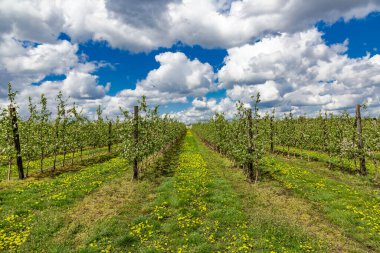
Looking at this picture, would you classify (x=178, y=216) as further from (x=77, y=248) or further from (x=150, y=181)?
(x=150, y=181)

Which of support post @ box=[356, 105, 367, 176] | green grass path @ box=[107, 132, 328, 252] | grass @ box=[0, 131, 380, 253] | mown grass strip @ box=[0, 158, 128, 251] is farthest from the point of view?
support post @ box=[356, 105, 367, 176]

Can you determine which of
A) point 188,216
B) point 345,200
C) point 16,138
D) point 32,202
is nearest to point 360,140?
point 345,200

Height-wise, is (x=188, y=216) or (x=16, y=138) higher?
(x=16, y=138)

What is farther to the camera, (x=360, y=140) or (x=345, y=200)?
(x=360, y=140)

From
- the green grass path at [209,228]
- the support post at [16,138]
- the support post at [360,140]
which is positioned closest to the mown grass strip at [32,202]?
the support post at [16,138]

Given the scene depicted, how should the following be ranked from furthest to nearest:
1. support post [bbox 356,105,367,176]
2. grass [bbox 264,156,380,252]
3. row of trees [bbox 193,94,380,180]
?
support post [bbox 356,105,367,176] → row of trees [bbox 193,94,380,180] → grass [bbox 264,156,380,252]

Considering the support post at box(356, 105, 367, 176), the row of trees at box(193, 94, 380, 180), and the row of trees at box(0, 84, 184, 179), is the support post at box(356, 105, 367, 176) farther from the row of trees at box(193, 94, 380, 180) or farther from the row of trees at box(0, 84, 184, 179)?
the row of trees at box(0, 84, 184, 179)

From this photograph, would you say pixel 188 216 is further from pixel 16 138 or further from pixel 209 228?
pixel 16 138

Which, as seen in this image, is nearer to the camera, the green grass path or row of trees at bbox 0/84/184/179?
the green grass path

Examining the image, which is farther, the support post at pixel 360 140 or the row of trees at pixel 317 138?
the support post at pixel 360 140

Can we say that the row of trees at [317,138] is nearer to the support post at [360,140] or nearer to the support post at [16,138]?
the support post at [360,140]

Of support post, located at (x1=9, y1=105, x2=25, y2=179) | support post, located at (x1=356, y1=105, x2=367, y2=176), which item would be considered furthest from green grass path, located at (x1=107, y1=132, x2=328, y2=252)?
support post, located at (x1=356, y1=105, x2=367, y2=176)

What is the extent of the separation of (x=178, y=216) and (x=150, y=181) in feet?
33.8

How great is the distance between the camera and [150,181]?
1003 inches
